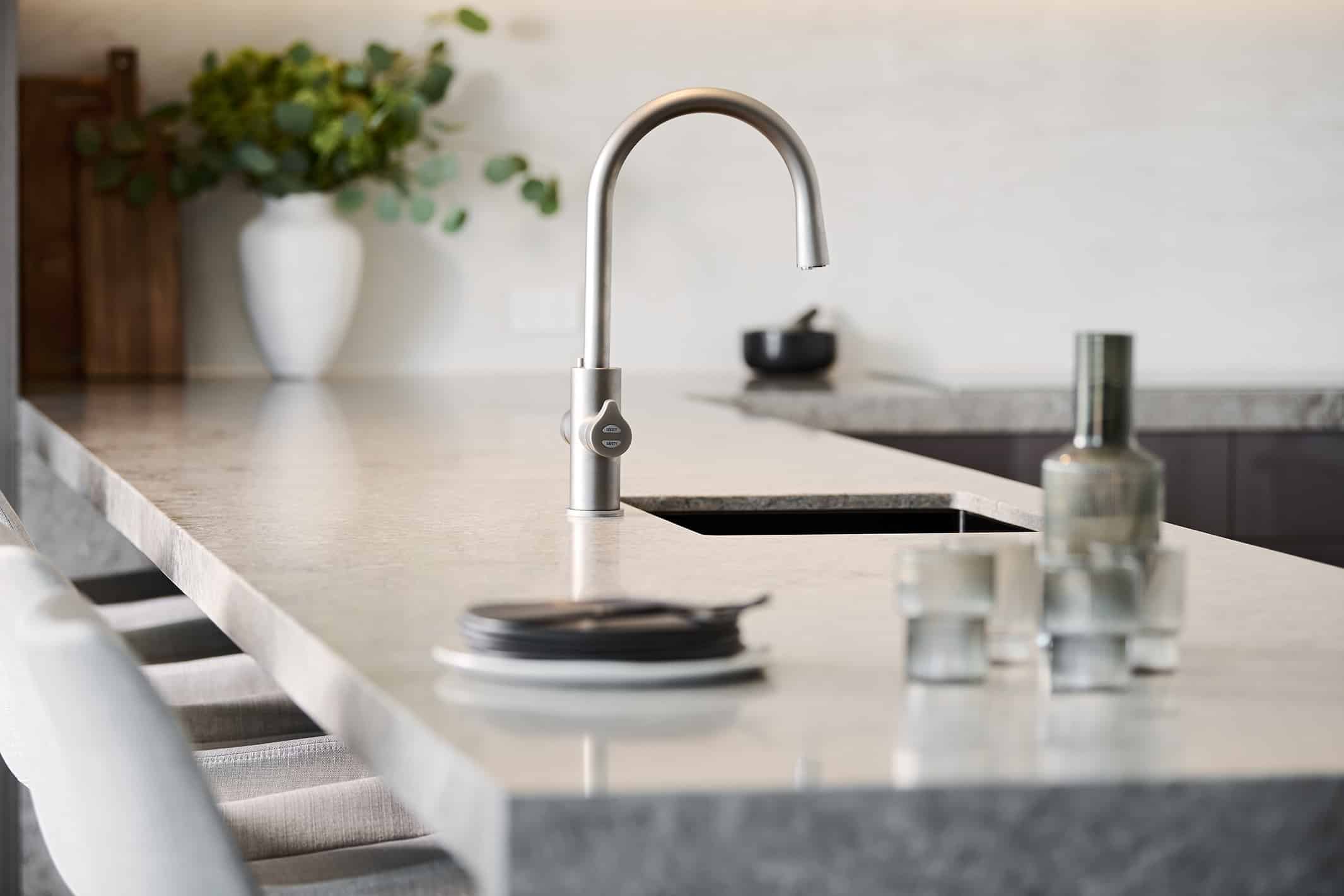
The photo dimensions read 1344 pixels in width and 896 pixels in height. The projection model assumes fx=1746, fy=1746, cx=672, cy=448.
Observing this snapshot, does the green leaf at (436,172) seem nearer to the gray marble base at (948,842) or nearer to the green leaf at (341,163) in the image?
the green leaf at (341,163)

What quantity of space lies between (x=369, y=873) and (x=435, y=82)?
2.48 m

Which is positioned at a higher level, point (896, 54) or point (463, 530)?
point (896, 54)

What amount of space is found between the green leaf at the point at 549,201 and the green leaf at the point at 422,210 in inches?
8.6

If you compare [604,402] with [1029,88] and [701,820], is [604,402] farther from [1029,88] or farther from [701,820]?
[1029,88]

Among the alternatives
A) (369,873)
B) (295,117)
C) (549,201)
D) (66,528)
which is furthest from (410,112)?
(369,873)

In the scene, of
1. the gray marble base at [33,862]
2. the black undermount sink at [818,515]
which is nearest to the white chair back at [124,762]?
the black undermount sink at [818,515]

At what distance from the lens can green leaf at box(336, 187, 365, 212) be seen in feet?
10.9

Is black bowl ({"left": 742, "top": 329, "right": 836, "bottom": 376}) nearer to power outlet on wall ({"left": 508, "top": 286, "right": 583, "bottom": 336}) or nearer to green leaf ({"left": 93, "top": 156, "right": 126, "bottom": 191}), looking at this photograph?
power outlet on wall ({"left": 508, "top": 286, "right": 583, "bottom": 336})

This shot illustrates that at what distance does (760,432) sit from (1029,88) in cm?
173

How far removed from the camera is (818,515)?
68.5 inches

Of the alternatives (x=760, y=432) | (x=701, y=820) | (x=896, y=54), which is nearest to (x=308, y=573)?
(x=701, y=820)

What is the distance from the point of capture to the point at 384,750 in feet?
2.45

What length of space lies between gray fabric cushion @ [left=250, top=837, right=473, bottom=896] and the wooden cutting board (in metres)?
2.27

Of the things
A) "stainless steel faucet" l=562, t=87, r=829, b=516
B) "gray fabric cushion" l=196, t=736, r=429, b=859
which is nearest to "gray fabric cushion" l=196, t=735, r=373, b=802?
"gray fabric cushion" l=196, t=736, r=429, b=859
